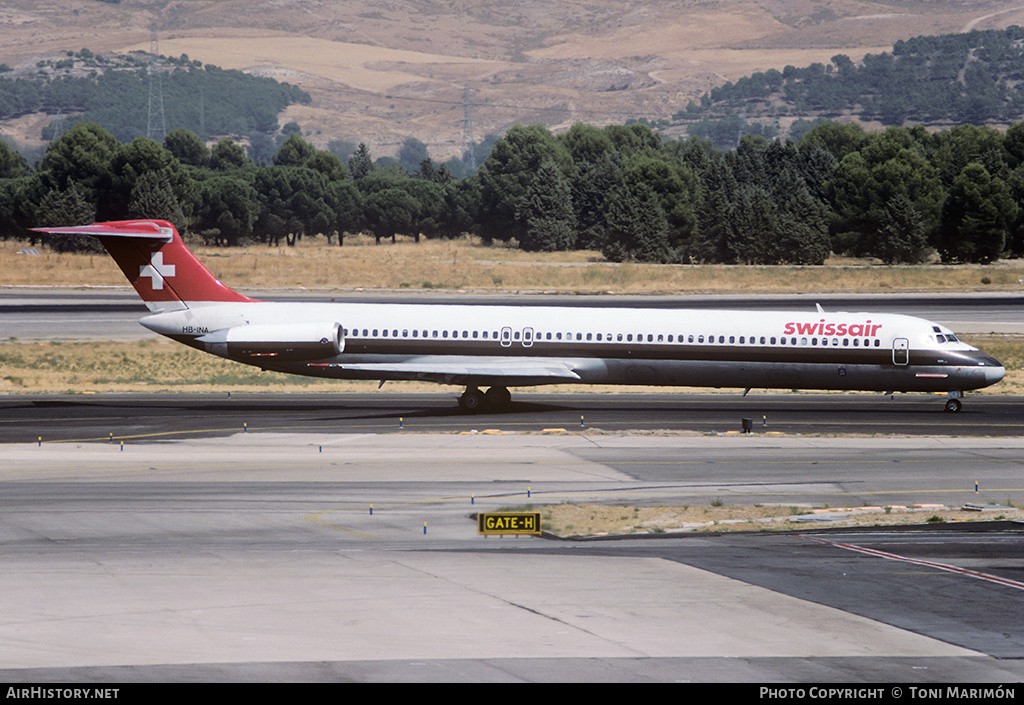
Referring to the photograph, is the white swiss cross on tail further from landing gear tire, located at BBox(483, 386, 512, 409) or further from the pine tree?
the pine tree

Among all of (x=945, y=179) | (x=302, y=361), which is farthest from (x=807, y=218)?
(x=302, y=361)

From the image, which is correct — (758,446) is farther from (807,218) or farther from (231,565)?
(807,218)

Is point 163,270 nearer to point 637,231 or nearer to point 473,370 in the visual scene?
point 473,370

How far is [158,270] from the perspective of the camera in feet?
133

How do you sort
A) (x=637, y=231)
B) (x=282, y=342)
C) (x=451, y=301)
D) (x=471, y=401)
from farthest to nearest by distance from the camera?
(x=637, y=231)
(x=451, y=301)
(x=471, y=401)
(x=282, y=342)

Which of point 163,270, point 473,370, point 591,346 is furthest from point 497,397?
point 163,270

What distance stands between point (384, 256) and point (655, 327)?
79226 mm

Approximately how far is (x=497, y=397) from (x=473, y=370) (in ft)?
7.76

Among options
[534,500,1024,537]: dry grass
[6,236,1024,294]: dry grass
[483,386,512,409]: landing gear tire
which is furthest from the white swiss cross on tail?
[6,236,1024,294]: dry grass

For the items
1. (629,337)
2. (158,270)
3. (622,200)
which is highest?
(622,200)

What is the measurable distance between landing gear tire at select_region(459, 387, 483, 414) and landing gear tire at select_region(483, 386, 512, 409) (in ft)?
1.60

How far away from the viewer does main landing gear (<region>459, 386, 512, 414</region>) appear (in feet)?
132

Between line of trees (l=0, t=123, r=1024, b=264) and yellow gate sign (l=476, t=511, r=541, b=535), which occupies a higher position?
line of trees (l=0, t=123, r=1024, b=264)

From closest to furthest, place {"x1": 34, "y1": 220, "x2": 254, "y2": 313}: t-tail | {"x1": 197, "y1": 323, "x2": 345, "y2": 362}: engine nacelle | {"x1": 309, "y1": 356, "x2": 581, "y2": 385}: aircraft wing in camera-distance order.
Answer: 1. {"x1": 309, "y1": 356, "x2": 581, "y2": 385}: aircraft wing
2. {"x1": 197, "y1": 323, "x2": 345, "y2": 362}: engine nacelle
3. {"x1": 34, "y1": 220, "x2": 254, "y2": 313}: t-tail
